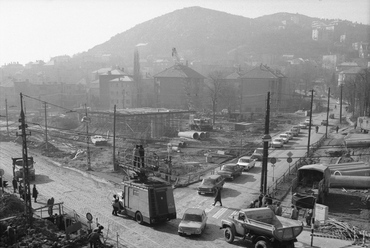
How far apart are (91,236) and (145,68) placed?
161 meters

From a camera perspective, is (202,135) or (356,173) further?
(202,135)

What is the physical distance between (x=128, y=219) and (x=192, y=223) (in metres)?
3.66

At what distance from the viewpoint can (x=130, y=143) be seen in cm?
3925

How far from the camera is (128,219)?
17.7m

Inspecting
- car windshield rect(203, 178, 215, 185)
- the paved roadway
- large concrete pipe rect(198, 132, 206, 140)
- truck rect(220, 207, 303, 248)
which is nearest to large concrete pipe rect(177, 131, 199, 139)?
large concrete pipe rect(198, 132, 206, 140)

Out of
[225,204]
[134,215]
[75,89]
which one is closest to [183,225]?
[134,215]

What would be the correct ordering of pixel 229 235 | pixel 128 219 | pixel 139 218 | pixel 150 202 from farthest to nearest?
pixel 128 219 → pixel 139 218 → pixel 150 202 → pixel 229 235

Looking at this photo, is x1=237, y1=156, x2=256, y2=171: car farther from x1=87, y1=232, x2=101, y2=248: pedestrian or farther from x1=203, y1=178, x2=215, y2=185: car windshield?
x1=87, y1=232, x2=101, y2=248: pedestrian

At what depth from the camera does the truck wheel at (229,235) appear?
48.3 ft

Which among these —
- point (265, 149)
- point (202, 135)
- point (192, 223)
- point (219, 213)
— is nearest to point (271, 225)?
point (192, 223)

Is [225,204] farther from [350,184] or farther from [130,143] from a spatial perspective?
[130,143]

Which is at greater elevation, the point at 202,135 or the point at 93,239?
the point at 93,239

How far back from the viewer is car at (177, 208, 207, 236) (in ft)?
50.4

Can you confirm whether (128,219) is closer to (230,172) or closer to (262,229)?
(262,229)
